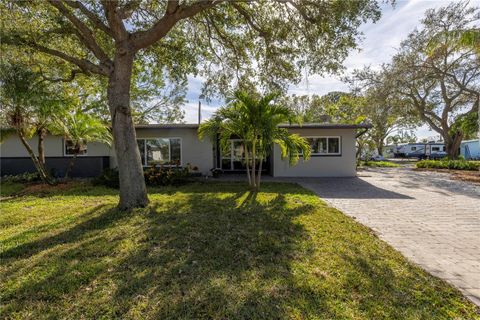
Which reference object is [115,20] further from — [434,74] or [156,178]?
[434,74]

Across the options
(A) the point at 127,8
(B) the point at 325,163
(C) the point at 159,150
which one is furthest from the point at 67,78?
(B) the point at 325,163

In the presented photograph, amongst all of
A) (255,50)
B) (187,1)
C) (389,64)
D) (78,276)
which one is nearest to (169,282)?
(78,276)

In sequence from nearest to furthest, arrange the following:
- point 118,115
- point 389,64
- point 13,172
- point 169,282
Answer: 1. point 169,282
2. point 118,115
3. point 13,172
4. point 389,64

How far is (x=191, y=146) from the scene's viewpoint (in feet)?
44.6

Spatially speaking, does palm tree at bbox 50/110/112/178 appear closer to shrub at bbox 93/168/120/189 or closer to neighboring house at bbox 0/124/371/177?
shrub at bbox 93/168/120/189

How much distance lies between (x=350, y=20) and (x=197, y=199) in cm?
668

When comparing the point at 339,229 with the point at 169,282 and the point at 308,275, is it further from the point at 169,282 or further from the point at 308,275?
the point at 169,282

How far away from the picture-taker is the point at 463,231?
4977 mm

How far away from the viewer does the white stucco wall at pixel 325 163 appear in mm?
13500

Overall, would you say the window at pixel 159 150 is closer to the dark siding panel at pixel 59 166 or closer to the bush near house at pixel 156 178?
the dark siding panel at pixel 59 166

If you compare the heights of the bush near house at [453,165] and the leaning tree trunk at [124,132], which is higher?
the leaning tree trunk at [124,132]

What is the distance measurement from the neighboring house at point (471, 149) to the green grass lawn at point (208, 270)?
124 feet

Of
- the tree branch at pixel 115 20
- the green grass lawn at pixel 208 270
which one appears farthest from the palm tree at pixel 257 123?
the tree branch at pixel 115 20

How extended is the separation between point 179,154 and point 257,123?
261 inches
